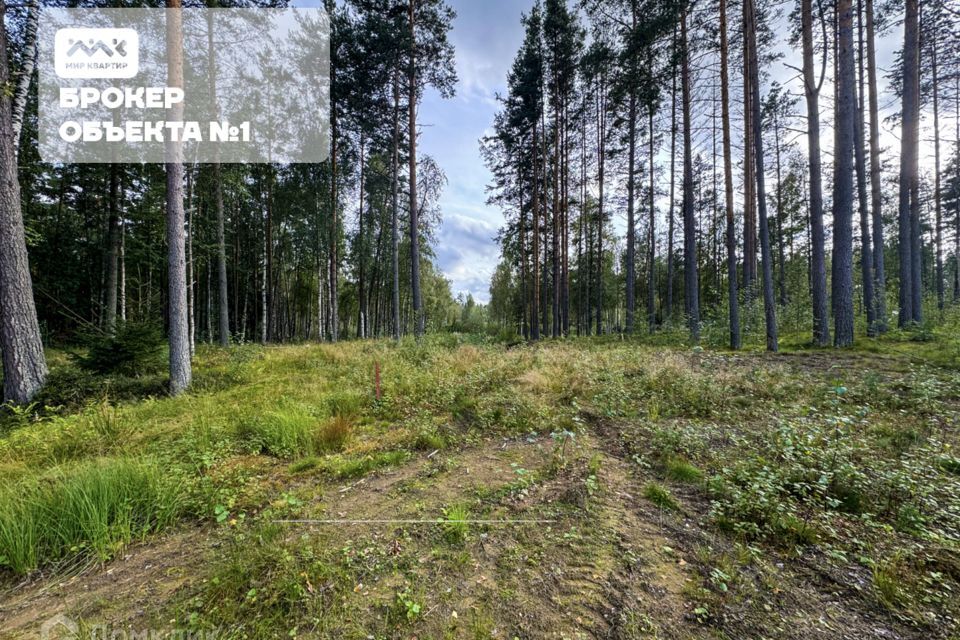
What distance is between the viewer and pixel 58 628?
169 cm

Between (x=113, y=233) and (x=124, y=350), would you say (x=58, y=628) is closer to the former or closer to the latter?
(x=124, y=350)

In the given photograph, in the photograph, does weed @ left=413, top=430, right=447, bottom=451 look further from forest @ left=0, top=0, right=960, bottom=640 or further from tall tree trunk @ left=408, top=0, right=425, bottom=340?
tall tree trunk @ left=408, top=0, right=425, bottom=340

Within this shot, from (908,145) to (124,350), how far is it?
2269 cm

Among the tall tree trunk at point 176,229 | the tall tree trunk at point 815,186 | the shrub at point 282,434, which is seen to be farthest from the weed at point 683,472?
the tall tree trunk at point 815,186

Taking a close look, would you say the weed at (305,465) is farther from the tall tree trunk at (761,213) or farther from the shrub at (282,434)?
the tall tree trunk at (761,213)

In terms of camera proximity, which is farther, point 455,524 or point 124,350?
point 124,350

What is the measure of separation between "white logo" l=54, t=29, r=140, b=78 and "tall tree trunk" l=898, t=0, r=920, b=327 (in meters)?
22.2

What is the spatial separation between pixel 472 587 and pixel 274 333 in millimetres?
24374

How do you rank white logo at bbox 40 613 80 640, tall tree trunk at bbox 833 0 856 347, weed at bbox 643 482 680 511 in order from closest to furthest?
white logo at bbox 40 613 80 640
weed at bbox 643 482 680 511
tall tree trunk at bbox 833 0 856 347

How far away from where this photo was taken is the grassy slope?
1.68 metres

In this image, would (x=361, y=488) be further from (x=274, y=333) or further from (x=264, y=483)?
(x=274, y=333)

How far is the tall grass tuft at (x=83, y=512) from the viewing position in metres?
2.17

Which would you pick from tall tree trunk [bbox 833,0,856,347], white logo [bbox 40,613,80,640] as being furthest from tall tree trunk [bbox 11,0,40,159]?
tall tree trunk [bbox 833,0,856,347]

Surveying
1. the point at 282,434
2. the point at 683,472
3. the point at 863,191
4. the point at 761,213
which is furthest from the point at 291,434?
the point at 863,191
